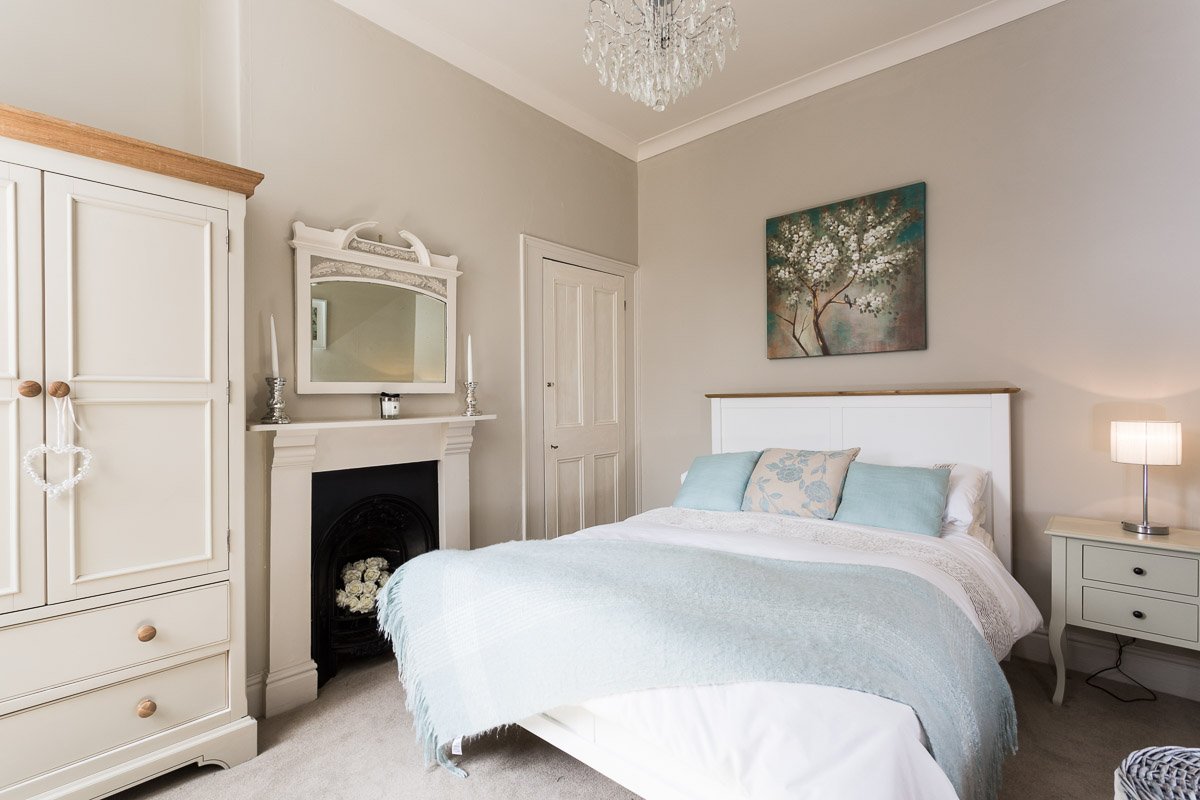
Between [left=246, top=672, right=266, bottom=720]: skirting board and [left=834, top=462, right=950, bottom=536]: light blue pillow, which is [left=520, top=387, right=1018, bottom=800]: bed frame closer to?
[left=834, top=462, right=950, bottom=536]: light blue pillow

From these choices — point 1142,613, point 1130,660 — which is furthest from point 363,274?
point 1130,660

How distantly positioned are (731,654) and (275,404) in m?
1.91

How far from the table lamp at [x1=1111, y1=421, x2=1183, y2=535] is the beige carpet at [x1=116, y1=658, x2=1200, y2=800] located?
73 centimetres

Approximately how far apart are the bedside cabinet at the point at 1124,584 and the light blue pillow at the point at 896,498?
45 centimetres

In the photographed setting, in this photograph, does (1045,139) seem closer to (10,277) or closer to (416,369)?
(416,369)

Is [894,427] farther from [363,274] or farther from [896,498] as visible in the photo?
[363,274]

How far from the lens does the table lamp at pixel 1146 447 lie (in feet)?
7.06

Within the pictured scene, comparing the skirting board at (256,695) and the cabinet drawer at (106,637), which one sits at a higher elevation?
the cabinet drawer at (106,637)

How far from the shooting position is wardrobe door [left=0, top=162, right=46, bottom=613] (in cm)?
153

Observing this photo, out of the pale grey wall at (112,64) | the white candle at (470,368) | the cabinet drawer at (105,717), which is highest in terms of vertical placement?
the pale grey wall at (112,64)

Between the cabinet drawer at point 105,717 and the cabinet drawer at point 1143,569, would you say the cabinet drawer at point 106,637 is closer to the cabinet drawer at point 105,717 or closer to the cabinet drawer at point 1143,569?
the cabinet drawer at point 105,717

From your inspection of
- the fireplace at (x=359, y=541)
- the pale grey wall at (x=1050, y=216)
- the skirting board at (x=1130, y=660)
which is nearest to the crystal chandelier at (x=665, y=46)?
the pale grey wall at (x=1050, y=216)

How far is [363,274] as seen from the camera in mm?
2613

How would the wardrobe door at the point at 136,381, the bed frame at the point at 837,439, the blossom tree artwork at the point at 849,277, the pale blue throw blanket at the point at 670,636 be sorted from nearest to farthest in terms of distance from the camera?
1. the pale blue throw blanket at the point at 670,636
2. the bed frame at the point at 837,439
3. the wardrobe door at the point at 136,381
4. the blossom tree artwork at the point at 849,277
